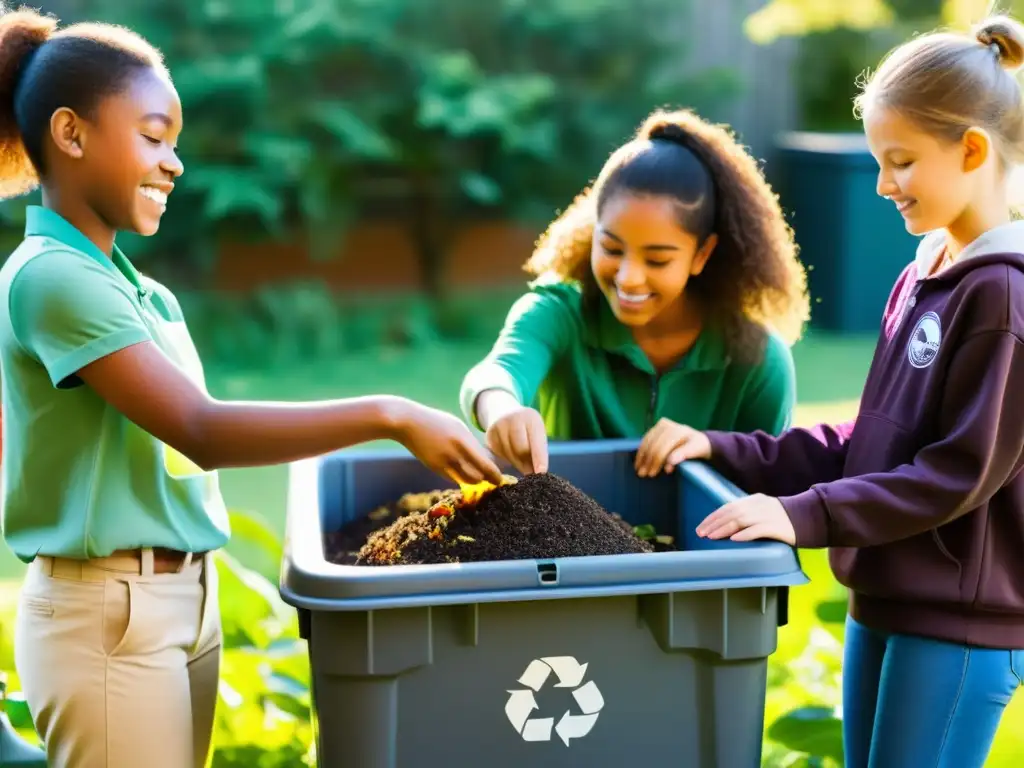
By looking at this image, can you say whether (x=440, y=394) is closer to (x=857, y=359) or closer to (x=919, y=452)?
(x=857, y=359)

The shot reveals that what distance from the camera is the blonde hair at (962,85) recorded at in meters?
1.81

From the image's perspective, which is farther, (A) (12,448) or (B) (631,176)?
(B) (631,176)

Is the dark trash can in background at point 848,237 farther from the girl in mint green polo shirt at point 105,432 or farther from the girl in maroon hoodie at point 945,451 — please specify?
the girl in mint green polo shirt at point 105,432

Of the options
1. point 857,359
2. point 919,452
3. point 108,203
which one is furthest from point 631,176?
point 857,359

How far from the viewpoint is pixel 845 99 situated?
35.3ft

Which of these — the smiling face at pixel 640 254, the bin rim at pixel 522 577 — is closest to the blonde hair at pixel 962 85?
the smiling face at pixel 640 254

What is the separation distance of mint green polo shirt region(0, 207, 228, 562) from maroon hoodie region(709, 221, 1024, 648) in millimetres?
897

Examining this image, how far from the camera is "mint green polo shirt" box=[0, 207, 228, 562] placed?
5.31 feet

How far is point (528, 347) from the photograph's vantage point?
7.52 ft

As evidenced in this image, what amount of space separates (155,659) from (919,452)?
3.68ft

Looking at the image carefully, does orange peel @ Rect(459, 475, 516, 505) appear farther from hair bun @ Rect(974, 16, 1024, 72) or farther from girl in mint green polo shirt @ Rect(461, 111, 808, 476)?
hair bun @ Rect(974, 16, 1024, 72)

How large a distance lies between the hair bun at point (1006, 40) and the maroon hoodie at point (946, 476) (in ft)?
0.86

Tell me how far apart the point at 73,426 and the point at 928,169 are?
126 centimetres

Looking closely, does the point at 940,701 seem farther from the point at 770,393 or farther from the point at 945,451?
the point at 770,393
